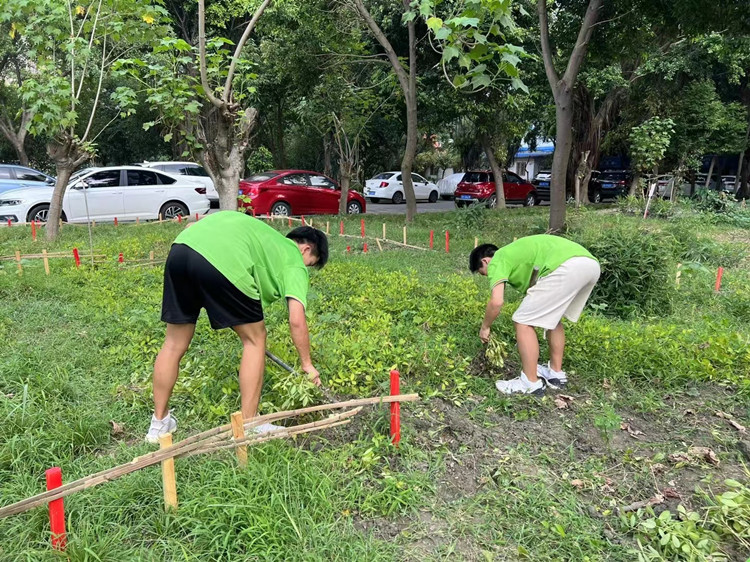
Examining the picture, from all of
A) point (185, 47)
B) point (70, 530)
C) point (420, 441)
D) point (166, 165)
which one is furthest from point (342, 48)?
point (70, 530)

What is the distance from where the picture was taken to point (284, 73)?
12352 millimetres

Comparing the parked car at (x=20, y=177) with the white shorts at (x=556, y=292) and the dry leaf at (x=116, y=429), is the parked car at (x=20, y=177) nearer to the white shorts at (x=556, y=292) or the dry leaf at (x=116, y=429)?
the dry leaf at (x=116, y=429)

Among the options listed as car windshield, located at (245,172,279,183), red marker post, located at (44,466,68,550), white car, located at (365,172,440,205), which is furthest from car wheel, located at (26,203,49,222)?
white car, located at (365,172,440,205)

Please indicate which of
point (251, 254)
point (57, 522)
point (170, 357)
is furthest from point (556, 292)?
point (57, 522)

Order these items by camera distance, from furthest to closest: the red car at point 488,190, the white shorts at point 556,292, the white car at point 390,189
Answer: the white car at point 390,189 → the red car at point 488,190 → the white shorts at point 556,292

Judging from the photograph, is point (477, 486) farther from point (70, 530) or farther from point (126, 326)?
point (126, 326)

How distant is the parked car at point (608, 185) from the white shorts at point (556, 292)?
2021 centimetres

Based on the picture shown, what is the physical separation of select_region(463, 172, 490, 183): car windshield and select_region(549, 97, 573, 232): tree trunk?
10.8 meters

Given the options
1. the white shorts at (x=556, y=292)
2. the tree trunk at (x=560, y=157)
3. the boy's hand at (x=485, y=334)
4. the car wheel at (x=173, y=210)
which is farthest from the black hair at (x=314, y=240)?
the car wheel at (x=173, y=210)

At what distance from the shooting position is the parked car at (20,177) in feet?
41.9

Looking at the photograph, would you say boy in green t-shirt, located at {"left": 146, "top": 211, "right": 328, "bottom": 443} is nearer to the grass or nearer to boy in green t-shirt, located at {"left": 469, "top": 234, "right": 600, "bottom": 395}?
the grass

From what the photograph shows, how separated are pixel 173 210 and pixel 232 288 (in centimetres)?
1033

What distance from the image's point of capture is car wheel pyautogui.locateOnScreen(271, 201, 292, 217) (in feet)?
43.8

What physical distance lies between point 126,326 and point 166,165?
11325 mm
